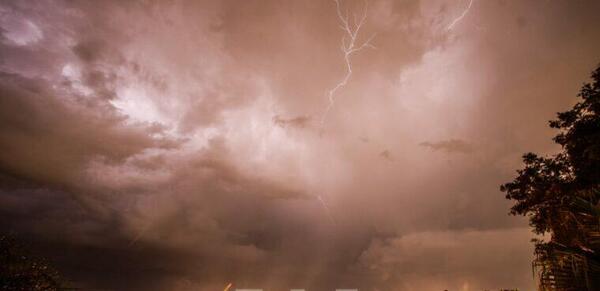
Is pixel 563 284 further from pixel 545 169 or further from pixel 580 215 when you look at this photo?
pixel 545 169

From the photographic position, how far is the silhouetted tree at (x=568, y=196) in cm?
640

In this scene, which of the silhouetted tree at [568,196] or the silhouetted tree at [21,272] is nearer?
the silhouetted tree at [568,196]

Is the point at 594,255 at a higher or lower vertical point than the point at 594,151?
lower

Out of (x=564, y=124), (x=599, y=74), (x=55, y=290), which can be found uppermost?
(x=599, y=74)

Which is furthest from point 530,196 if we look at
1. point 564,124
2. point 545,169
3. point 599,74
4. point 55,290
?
point 55,290

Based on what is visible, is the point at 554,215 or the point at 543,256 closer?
the point at 543,256

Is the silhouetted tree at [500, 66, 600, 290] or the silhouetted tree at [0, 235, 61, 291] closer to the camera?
the silhouetted tree at [500, 66, 600, 290]

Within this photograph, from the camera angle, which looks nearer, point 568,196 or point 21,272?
point 568,196

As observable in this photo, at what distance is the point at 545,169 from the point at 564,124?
5.88 ft

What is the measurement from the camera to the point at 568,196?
28.4 ft

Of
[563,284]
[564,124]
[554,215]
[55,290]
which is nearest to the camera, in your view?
[563,284]

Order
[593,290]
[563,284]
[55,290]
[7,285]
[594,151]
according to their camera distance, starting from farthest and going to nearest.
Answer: [55,290] → [7,285] → [594,151] → [563,284] → [593,290]

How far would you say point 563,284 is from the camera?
25.0 ft

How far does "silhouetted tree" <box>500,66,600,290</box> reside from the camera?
6402 millimetres
